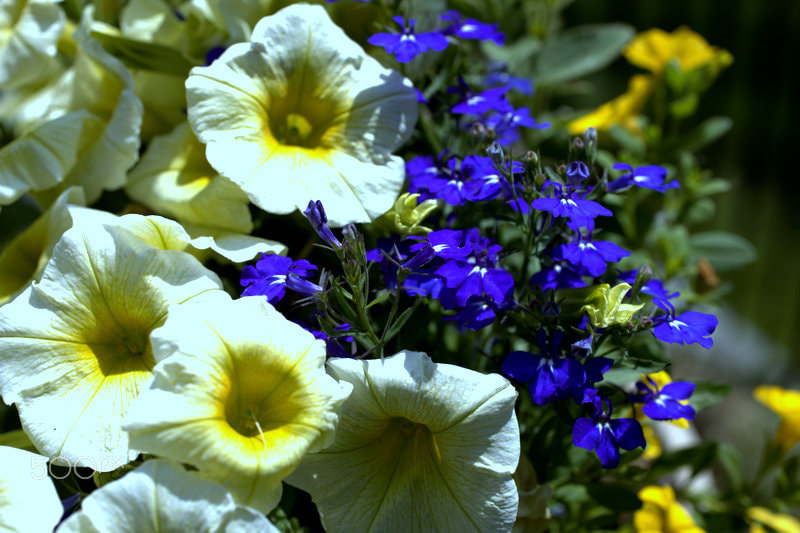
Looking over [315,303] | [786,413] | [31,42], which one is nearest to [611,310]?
[315,303]

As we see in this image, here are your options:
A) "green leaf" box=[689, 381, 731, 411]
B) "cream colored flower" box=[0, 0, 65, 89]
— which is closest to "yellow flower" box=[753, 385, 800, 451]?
"green leaf" box=[689, 381, 731, 411]

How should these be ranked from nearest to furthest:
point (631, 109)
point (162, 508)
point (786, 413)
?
point (162, 508) → point (786, 413) → point (631, 109)

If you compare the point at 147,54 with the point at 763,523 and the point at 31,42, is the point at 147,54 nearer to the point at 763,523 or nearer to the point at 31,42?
the point at 31,42

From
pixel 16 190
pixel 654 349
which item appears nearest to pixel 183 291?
pixel 16 190

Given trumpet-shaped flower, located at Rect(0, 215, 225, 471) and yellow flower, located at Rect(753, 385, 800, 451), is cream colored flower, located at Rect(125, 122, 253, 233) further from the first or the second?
yellow flower, located at Rect(753, 385, 800, 451)

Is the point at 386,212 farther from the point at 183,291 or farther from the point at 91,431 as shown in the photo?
the point at 91,431

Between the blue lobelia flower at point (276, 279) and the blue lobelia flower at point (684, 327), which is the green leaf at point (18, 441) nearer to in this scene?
the blue lobelia flower at point (276, 279)
